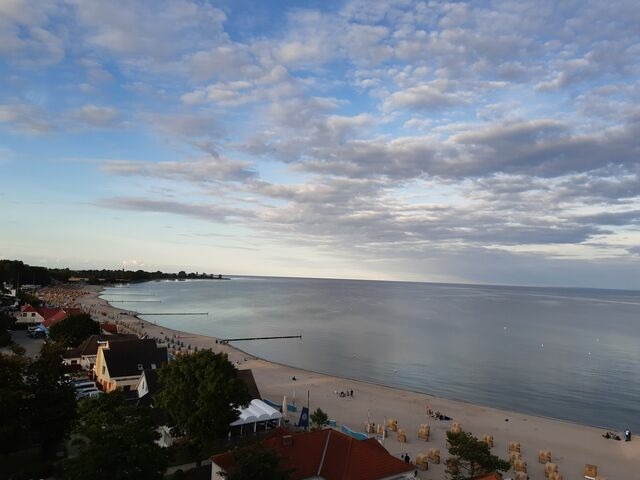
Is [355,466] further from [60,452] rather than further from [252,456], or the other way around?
[60,452]

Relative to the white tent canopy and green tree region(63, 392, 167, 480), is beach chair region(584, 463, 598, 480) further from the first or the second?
green tree region(63, 392, 167, 480)

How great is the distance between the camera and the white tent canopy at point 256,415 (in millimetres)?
27359

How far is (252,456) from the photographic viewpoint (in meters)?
Answer: 16.5

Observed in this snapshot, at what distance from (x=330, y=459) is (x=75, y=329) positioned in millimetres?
42763

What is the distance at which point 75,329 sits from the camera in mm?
51719

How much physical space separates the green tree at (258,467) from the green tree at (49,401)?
10.7 meters

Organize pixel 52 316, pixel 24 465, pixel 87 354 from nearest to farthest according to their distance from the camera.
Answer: pixel 24 465 < pixel 87 354 < pixel 52 316

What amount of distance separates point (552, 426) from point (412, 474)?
24.9m

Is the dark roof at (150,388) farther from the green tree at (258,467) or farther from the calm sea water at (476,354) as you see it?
the calm sea water at (476,354)

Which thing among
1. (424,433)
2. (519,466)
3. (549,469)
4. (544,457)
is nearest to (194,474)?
(424,433)

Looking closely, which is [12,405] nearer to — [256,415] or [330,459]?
[256,415]

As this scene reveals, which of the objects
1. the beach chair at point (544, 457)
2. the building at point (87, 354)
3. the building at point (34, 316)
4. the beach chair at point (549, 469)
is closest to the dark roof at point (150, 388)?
the building at point (87, 354)

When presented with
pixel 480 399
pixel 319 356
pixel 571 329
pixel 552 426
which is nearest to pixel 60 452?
pixel 552 426

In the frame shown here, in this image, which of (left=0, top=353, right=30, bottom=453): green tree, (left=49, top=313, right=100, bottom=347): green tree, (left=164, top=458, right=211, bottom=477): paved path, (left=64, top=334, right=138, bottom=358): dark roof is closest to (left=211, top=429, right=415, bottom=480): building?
(left=164, top=458, right=211, bottom=477): paved path
